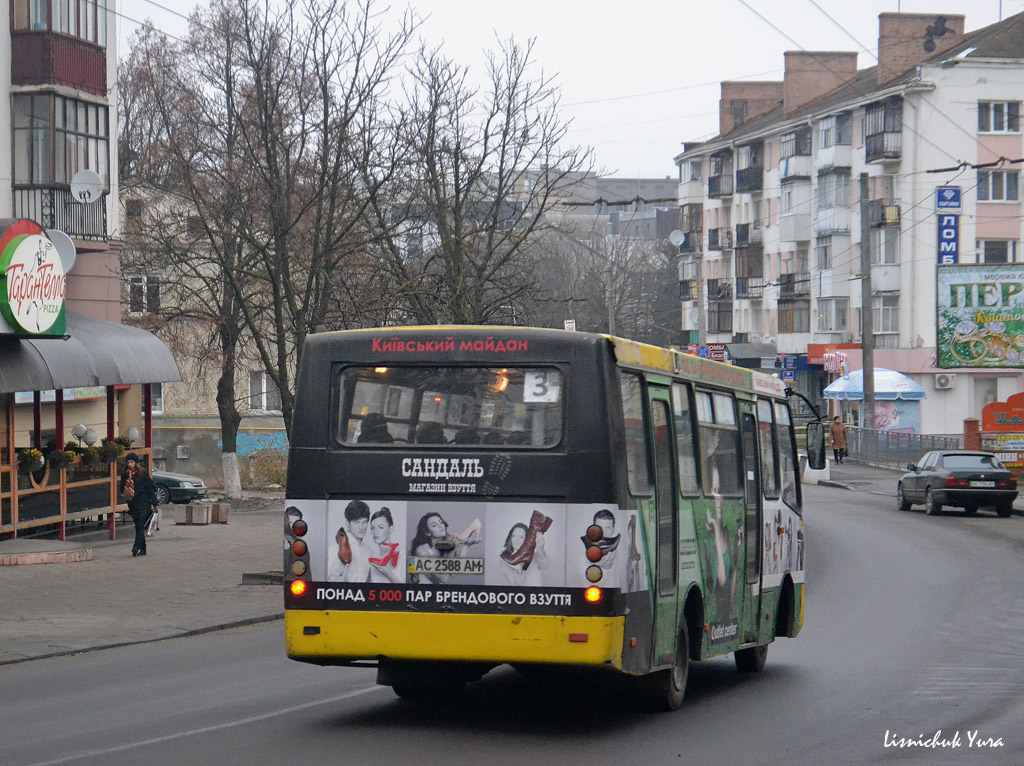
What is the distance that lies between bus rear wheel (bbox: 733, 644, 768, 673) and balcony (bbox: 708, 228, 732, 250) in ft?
244

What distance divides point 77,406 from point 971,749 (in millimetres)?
24297

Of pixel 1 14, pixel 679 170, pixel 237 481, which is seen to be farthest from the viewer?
pixel 679 170

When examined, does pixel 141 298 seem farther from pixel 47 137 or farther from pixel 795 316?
pixel 795 316

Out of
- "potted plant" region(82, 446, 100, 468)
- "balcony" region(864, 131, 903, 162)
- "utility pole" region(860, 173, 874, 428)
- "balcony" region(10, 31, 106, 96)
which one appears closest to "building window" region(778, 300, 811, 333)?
"balcony" region(864, 131, 903, 162)

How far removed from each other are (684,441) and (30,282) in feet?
50.0

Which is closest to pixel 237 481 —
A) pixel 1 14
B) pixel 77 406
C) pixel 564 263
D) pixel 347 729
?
pixel 77 406

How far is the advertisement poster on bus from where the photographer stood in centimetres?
873

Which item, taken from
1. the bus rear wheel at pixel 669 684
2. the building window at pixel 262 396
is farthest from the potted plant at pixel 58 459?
the building window at pixel 262 396

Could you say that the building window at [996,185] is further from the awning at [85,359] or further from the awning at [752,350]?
the awning at [85,359]

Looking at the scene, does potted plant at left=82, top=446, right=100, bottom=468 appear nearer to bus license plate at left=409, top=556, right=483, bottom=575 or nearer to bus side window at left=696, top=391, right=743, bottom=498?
bus side window at left=696, top=391, right=743, bottom=498

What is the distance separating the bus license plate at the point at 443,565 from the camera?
350 inches

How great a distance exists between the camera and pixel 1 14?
2814 centimetres

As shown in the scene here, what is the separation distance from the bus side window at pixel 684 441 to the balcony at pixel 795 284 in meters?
66.4

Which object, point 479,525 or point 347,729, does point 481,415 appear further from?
point 347,729
